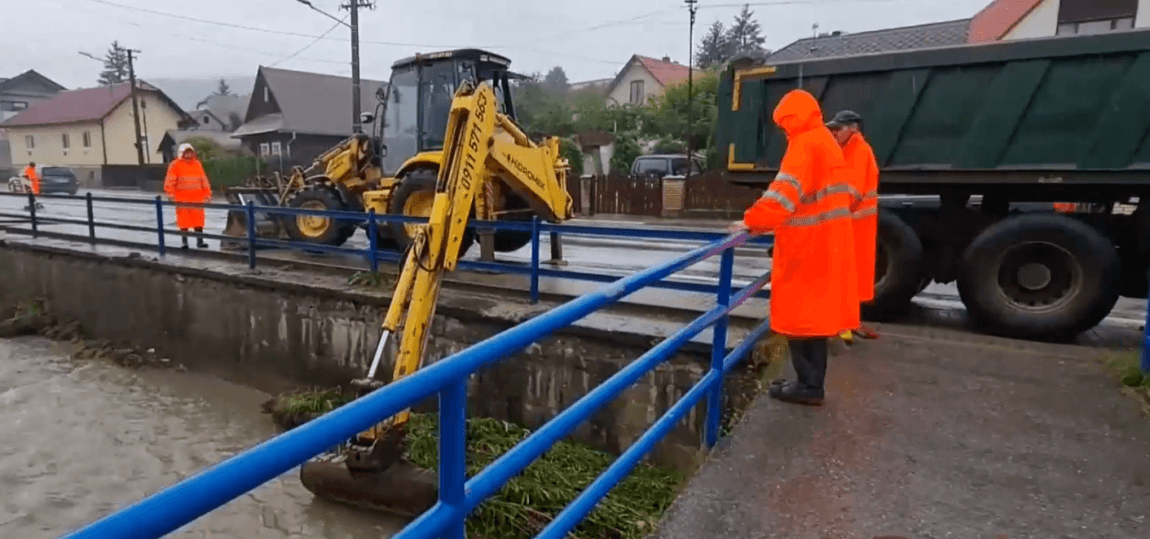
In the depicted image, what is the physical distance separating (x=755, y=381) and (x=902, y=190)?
2860 mm

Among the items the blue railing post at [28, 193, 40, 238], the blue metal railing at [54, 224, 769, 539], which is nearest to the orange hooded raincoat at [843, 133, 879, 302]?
the blue metal railing at [54, 224, 769, 539]

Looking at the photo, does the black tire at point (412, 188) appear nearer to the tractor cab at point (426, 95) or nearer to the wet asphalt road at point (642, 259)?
the tractor cab at point (426, 95)

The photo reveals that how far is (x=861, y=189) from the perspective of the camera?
16.6ft

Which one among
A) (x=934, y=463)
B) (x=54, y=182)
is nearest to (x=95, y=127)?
(x=54, y=182)

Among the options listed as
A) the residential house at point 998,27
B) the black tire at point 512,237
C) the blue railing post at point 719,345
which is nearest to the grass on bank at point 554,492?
the blue railing post at point 719,345

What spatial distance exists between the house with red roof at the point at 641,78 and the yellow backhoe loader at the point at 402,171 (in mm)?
36064

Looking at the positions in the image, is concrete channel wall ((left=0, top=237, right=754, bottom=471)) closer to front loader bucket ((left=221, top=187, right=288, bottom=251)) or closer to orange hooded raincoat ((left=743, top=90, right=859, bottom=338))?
front loader bucket ((left=221, top=187, right=288, bottom=251))

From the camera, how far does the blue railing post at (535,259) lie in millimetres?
6699

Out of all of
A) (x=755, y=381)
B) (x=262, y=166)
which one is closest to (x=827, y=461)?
(x=755, y=381)

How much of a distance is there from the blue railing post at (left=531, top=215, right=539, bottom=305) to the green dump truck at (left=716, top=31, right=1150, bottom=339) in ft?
7.56

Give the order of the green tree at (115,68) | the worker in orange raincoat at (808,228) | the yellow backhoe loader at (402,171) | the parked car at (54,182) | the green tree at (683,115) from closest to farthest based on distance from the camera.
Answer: the worker in orange raincoat at (808,228) → the yellow backhoe loader at (402,171) → the parked car at (54,182) → the green tree at (683,115) → the green tree at (115,68)

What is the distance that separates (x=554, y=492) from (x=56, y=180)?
105 ft

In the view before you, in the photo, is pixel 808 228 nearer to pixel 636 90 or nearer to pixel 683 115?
pixel 683 115

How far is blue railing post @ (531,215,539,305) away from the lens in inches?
264
